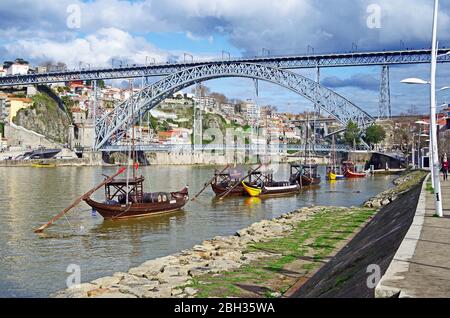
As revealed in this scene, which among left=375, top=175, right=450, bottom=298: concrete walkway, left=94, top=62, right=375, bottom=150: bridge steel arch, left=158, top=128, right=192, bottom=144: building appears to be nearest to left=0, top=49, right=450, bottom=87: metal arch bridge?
left=94, top=62, right=375, bottom=150: bridge steel arch

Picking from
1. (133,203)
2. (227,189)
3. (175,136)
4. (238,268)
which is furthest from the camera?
(175,136)

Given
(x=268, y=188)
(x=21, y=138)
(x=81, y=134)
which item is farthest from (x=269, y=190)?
(x=81, y=134)

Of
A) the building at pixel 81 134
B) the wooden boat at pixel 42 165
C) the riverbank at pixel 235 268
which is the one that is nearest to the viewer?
the riverbank at pixel 235 268

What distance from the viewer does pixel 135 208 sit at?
26.3 m

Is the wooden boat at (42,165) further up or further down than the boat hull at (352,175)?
further up

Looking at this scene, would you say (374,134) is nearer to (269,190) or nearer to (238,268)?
(269,190)

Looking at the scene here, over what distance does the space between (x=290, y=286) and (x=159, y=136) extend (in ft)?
399

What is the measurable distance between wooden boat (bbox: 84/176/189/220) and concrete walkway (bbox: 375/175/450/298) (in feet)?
54.2

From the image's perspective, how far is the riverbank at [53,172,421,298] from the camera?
1068 cm

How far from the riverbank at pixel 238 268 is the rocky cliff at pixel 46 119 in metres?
91.2

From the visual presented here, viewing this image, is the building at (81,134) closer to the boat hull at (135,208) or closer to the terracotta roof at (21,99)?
the terracotta roof at (21,99)

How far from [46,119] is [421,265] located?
4111 inches

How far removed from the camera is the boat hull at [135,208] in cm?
2512

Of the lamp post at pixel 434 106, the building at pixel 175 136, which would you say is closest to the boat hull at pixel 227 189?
the lamp post at pixel 434 106
